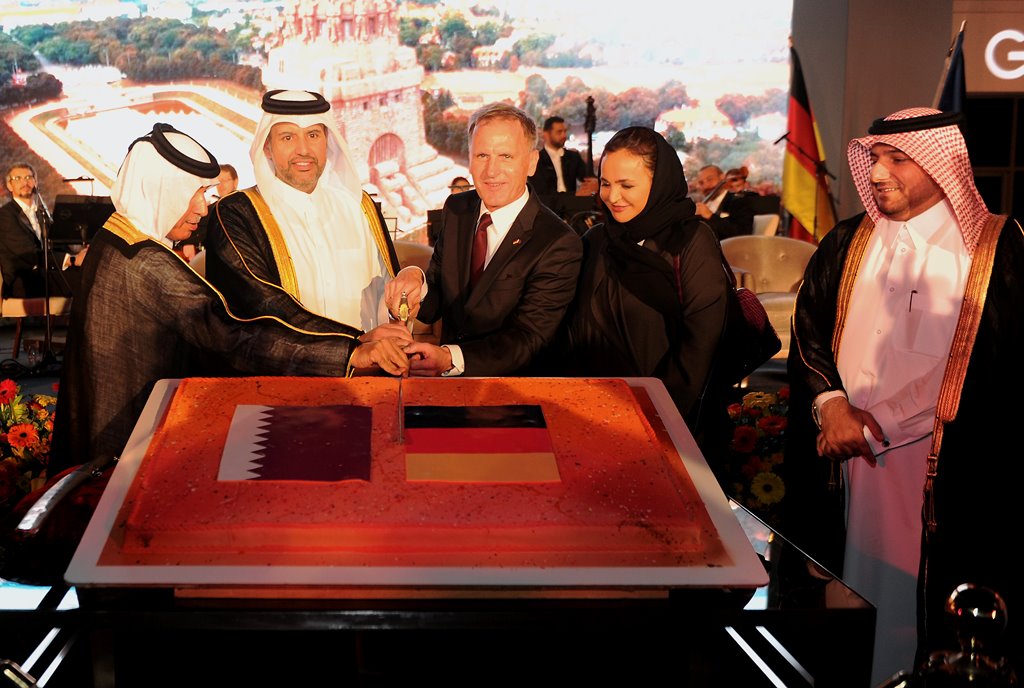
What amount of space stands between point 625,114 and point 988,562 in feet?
38.0

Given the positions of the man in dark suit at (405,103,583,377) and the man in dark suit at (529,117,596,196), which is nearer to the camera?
the man in dark suit at (405,103,583,377)

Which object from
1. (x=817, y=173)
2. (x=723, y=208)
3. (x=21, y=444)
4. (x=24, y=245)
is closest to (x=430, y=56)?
(x=723, y=208)

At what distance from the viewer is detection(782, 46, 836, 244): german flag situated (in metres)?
11.8

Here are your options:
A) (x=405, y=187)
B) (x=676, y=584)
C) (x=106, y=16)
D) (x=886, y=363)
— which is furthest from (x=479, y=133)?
(x=106, y=16)

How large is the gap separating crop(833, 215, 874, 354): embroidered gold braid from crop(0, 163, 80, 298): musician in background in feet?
25.3

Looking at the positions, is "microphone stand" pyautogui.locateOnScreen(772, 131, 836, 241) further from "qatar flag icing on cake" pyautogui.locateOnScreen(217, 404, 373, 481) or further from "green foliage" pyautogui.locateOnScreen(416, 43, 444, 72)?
"qatar flag icing on cake" pyautogui.locateOnScreen(217, 404, 373, 481)

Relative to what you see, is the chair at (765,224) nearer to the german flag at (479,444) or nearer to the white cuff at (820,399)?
the white cuff at (820,399)

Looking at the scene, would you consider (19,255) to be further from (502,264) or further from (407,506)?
(407,506)

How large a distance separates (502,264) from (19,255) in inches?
299

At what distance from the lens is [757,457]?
4.18 m

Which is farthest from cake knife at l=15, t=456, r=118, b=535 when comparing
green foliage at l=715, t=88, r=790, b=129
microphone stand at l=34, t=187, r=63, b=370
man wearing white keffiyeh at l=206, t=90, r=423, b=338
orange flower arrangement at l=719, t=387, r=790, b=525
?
green foliage at l=715, t=88, r=790, b=129

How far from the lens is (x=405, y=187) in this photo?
13.7 m

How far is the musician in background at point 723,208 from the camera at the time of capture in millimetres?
9969

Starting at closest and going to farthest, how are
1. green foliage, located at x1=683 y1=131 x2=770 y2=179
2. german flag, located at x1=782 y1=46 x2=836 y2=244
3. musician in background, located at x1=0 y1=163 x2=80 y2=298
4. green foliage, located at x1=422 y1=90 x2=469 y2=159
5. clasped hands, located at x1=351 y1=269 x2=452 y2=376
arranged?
clasped hands, located at x1=351 y1=269 x2=452 y2=376 < musician in background, located at x1=0 y1=163 x2=80 y2=298 < german flag, located at x1=782 y1=46 x2=836 y2=244 < green foliage, located at x1=422 y1=90 x2=469 y2=159 < green foliage, located at x1=683 y1=131 x2=770 y2=179
